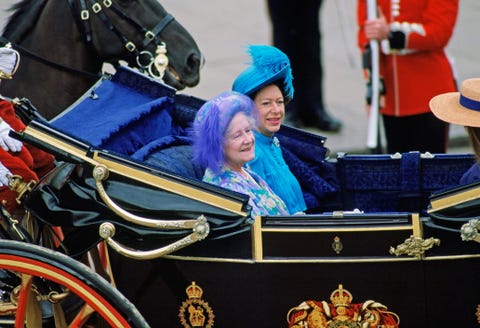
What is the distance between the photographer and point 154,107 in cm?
498

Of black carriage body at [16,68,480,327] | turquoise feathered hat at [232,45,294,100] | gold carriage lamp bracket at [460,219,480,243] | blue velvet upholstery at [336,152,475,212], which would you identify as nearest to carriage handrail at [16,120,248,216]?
black carriage body at [16,68,480,327]

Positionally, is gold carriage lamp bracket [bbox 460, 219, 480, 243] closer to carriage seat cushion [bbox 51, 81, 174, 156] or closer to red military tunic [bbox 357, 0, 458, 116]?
carriage seat cushion [bbox 51, 81, 174, 156]

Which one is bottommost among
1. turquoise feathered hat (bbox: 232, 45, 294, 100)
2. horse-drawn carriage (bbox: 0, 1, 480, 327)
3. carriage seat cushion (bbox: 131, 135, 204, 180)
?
horse-drawn carriage (bbox: 0, 1, 480, 327)

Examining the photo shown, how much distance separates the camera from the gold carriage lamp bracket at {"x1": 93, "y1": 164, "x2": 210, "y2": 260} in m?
4.13

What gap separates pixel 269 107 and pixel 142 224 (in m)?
0.95

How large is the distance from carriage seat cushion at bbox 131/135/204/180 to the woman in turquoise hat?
11.0 inches

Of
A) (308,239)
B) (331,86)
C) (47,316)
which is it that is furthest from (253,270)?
(331,86)

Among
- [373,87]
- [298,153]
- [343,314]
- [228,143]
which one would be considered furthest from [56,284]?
[373,87]

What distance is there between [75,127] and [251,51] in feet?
2.36

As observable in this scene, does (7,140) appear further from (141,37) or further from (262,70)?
(141,37)

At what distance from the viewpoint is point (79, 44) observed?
5527 millimetres

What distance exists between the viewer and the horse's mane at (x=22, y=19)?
5469mm

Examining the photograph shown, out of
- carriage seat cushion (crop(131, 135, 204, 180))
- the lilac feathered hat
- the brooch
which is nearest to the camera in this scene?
the lilac feathered hat

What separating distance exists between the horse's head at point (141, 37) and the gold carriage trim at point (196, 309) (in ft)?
5.14
